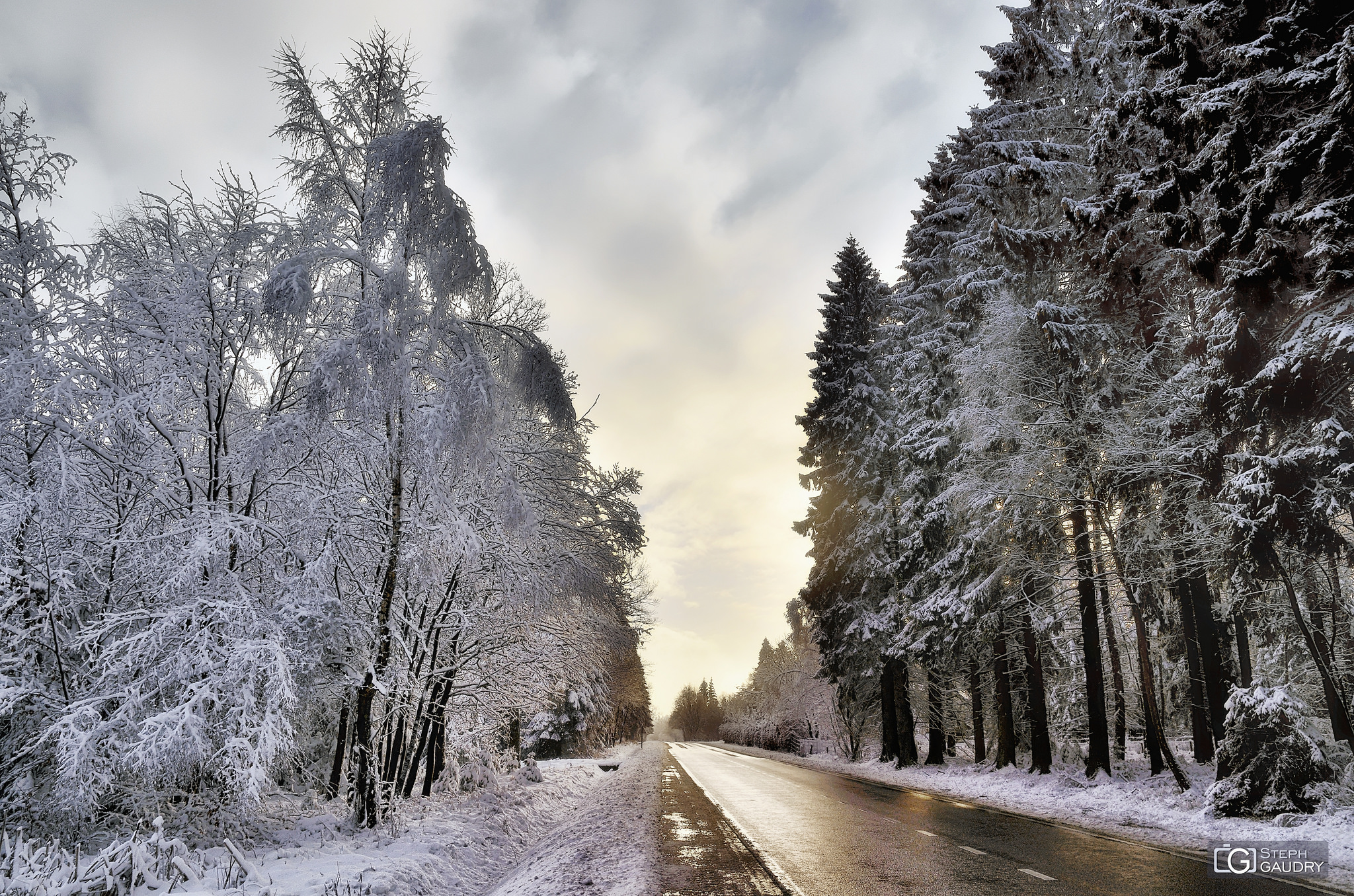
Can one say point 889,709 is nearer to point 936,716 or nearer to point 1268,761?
point 936,716

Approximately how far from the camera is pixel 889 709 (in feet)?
78.2

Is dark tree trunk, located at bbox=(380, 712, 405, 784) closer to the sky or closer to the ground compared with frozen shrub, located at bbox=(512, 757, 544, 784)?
closer to the sky

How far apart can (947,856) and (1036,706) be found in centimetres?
1152

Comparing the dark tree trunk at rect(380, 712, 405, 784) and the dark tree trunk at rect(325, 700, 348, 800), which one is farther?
the dark tree trunk at rect(380, 712, 405, 784)

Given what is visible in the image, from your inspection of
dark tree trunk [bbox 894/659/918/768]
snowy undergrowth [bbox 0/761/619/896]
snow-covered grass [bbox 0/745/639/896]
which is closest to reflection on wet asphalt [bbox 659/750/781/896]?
snow-covered grass [bbox 0/745/639/896]

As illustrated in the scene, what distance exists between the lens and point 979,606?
17.8 meters

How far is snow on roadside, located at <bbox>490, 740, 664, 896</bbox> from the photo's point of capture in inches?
261

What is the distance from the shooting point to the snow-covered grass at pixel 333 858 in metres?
5.32

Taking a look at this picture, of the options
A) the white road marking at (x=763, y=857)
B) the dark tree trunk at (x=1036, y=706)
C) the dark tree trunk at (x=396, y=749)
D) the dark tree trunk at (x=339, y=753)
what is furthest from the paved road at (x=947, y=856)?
the dark tree trunk at (x=339, y=753)

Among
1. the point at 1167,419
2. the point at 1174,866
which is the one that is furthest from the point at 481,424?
the point at 1167,419

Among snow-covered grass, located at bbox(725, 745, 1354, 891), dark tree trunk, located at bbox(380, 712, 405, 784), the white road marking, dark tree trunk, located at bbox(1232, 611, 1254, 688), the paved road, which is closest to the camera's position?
the paved road

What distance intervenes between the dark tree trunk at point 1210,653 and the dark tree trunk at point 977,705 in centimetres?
871

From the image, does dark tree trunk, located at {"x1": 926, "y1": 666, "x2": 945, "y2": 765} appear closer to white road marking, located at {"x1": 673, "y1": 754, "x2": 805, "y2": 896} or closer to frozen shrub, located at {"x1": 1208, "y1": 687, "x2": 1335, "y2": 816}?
frozen shrub, located at {"x1": 1208, "y1": 687, "x2": 1335, "y2": 816}

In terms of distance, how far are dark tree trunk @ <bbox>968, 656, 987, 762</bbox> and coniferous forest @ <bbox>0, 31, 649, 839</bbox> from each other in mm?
17456
